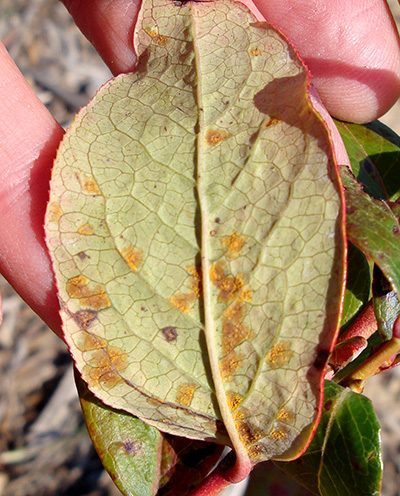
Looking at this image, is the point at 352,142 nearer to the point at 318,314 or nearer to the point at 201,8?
the point at 201,8

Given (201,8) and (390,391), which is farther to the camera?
(390,391)

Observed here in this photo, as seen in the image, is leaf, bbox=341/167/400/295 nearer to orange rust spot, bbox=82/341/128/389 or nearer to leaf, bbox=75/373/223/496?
orange rust spot, bbox=82/341/128/389

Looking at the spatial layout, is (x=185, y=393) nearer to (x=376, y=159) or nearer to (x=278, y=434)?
(x=278, y=434)

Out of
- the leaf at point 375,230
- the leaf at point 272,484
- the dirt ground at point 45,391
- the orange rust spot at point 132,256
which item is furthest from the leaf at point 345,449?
the dirt ground at point 45,391

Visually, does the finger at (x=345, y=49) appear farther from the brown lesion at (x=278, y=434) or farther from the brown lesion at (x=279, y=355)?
the brown lesion at (x=278, y=434)

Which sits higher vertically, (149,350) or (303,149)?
(303,149)

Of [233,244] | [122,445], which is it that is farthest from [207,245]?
[122,445]

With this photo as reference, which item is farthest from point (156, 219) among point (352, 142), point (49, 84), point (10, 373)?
point (49, 84)
